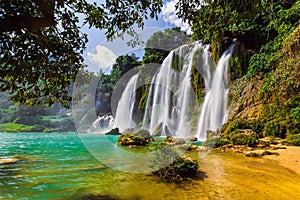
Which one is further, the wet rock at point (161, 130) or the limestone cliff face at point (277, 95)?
the wet rock at point (161, 130)

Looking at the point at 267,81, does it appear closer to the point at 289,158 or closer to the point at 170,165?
the point at 289,158

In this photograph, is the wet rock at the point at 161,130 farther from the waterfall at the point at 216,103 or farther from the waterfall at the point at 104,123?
the waterfall at the point at 104,123

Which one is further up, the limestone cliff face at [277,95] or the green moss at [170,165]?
the limestone cliff face at [277,95]

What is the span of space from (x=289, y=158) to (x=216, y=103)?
10765 mm

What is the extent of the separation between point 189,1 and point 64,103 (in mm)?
2699

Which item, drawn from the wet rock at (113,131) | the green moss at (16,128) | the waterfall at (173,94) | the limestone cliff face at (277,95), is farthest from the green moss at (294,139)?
the green moss at (16,128)

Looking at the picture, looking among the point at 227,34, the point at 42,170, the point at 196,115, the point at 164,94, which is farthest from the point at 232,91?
the point at 42,170

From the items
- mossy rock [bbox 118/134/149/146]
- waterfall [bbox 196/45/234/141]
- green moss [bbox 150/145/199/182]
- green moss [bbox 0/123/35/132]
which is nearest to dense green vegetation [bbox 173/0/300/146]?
waterfall [bbox 196/45/234/141]

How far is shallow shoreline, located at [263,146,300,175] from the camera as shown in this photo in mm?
6730

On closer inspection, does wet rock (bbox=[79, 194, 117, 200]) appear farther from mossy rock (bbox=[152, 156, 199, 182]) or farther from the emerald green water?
mossy rock (bbox=[152, 156, 199, 182])

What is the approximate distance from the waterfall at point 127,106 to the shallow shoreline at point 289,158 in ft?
73.5

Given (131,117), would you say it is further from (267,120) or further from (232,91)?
(267,120)

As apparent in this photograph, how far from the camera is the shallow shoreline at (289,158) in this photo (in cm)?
673

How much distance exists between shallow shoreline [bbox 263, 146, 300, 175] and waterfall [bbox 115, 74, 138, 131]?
22408mm
